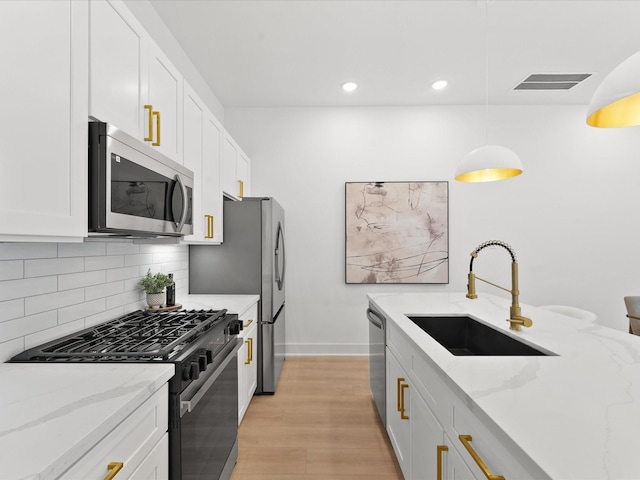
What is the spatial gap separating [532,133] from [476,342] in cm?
315

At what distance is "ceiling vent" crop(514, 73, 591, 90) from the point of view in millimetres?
3543

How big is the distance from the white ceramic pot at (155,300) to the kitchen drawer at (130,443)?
3.83ft

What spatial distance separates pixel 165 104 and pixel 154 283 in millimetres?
1091

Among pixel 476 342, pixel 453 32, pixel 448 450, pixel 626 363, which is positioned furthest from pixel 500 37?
pixel 448 450

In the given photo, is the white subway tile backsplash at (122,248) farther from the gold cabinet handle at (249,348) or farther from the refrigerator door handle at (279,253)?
the refrigerator door handle at (279,253)

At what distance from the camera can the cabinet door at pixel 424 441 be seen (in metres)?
1.32

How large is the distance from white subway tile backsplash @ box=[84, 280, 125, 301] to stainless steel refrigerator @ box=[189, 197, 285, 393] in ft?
3.21

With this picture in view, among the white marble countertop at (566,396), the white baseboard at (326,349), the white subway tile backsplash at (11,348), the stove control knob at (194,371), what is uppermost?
the white subway tile backsplash at (11,348)

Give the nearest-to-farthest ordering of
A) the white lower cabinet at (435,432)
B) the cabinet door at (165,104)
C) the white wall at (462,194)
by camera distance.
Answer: the white lower cabinet at (435,432)
the cabinet door at (165,104)
the white wall at (462,194)

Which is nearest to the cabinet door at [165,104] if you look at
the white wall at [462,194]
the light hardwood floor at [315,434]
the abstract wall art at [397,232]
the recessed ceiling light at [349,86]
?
the light hardwood floor at [315,434]

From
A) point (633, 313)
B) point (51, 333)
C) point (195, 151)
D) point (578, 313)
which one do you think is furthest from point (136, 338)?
point (633, 313)

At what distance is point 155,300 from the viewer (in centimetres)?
232

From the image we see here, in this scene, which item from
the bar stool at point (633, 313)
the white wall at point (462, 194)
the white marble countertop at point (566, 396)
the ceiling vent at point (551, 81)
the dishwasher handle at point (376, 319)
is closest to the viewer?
the white marble countertop at point (566, 396)

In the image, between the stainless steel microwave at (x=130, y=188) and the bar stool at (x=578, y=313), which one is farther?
the bar stool at (x=578, y=313)
